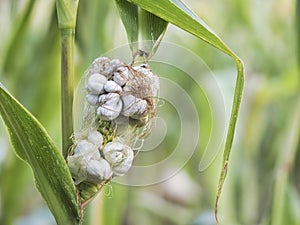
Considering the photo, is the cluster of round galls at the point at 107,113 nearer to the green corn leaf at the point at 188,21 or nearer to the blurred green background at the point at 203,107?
the green corn leaf at the point at 188,21

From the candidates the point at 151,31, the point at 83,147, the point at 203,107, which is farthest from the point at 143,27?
the point at 203,107

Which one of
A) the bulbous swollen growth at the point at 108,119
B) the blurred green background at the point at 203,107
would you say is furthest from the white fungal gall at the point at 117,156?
the blurred green background at the point at 203,107

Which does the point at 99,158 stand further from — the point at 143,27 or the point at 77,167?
the point at 143,27

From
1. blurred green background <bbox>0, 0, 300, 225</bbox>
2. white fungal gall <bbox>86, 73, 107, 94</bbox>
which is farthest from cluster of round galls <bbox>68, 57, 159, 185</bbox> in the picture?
blurred green background <bbox>0, 0, 300, 225</bbox>

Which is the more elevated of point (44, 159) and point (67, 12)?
point (67, 12)

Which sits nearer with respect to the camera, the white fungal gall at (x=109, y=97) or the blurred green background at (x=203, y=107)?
the white fungal gall at (x=109, y=97)

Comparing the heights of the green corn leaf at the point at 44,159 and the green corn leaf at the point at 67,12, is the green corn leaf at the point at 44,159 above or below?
below

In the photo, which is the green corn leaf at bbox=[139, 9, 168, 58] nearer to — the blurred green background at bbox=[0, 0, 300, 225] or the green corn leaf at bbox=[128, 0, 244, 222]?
the green corn leaf at bbox=[128, 0, 244, 222]

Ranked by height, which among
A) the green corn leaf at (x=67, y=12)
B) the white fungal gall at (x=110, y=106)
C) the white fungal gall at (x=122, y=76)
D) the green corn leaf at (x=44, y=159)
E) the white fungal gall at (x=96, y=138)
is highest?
the green corn leaf at (x=67, y=12)
